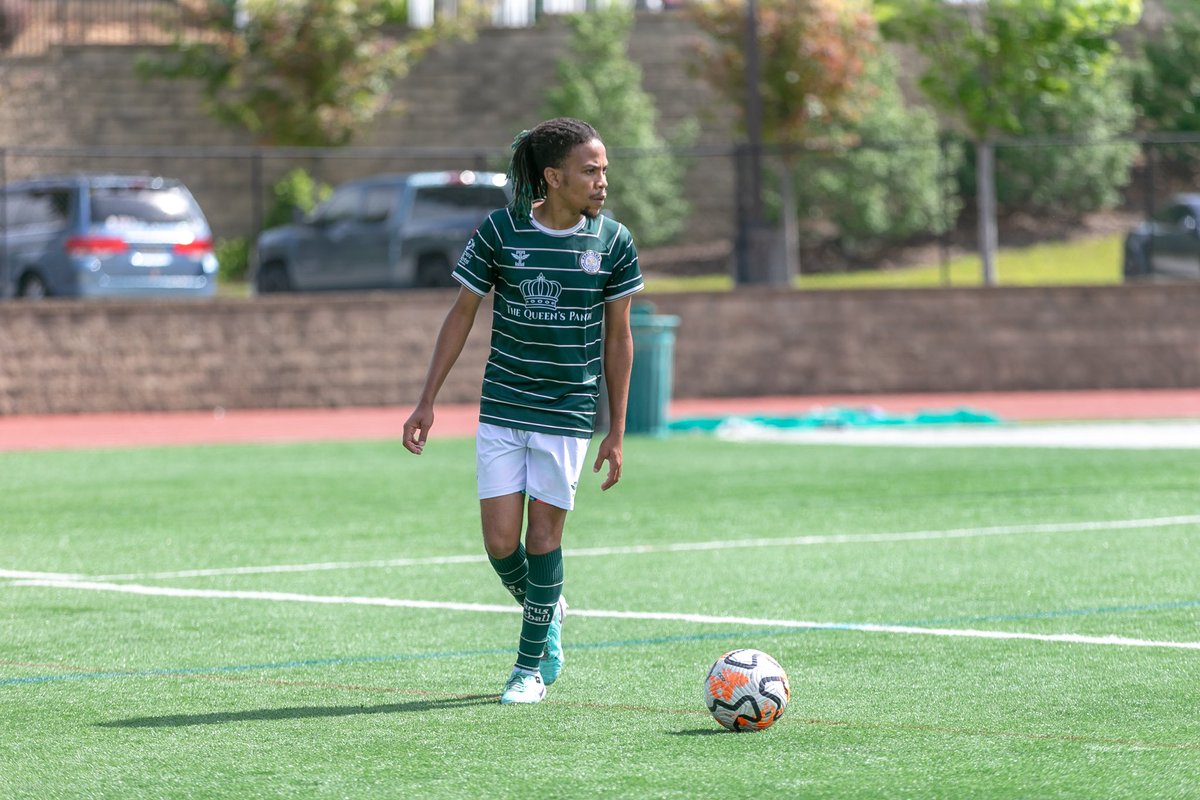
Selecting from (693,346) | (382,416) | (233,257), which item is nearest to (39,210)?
(382,416)

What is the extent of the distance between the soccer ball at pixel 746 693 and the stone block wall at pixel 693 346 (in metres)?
17.8

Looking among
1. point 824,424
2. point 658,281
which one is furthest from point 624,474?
point 658,281

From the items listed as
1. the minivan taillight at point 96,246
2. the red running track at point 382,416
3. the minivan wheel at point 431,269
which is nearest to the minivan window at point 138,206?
the minivan taillight at point 96,246

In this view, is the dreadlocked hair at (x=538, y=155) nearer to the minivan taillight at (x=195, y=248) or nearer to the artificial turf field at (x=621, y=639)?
the artificial turf field at (x=621, y=639)

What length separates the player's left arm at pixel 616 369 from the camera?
6.62 metres

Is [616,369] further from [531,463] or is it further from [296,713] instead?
[296,713]

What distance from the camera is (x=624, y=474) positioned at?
15320mm

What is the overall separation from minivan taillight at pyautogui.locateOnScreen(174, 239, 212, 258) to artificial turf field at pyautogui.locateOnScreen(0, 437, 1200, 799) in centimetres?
986

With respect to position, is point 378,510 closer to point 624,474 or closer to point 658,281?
point 624,474

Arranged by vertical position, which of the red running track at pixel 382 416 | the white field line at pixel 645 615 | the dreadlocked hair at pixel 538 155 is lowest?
the red running track at pixel 382 416

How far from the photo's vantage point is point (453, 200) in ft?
86.5

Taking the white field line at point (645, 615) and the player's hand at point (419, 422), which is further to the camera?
the white field line at point (645, 615)

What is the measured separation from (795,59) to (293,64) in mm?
9504

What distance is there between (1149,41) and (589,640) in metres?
34.6
